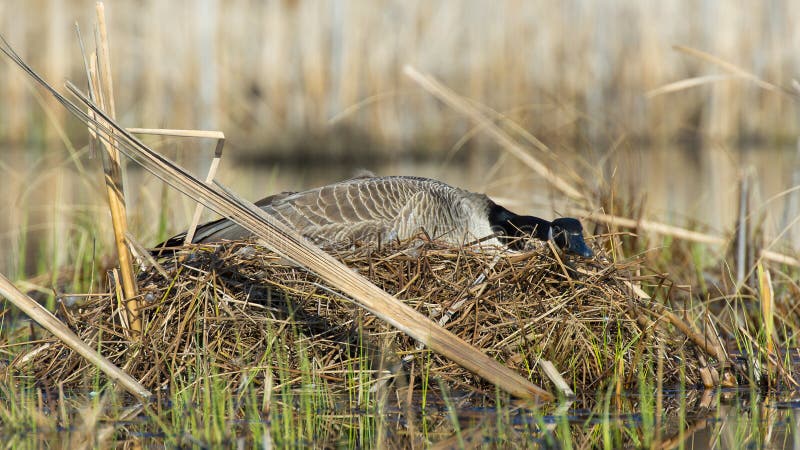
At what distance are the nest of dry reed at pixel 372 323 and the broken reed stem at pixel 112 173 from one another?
0.38 ft

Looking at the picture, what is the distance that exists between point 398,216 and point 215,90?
980 centimetres

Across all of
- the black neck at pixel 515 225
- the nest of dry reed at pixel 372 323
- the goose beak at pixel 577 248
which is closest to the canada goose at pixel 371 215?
the black neck at pixel 515 225

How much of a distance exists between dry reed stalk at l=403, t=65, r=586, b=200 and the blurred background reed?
729 cm

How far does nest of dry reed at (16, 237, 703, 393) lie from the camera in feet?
13.8

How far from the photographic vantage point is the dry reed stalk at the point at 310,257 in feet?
12.0

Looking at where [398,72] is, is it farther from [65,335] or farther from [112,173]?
[65,335]

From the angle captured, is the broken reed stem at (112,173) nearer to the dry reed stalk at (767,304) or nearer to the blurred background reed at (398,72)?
the dry reed stalk at (767,304)

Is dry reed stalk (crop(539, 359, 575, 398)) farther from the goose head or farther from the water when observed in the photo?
the goose head

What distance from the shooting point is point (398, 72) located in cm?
1415

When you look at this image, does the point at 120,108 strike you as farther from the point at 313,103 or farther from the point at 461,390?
the point at 461,390

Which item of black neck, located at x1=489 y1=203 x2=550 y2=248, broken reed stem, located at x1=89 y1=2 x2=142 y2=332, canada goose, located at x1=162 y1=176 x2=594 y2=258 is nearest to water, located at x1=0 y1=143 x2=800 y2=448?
black neck, located at x1=489 y1=203 x2=550 y2=248

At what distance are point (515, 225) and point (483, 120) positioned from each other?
2.29 feet

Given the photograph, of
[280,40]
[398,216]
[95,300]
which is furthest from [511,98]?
[95,300]

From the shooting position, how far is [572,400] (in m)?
4.03
